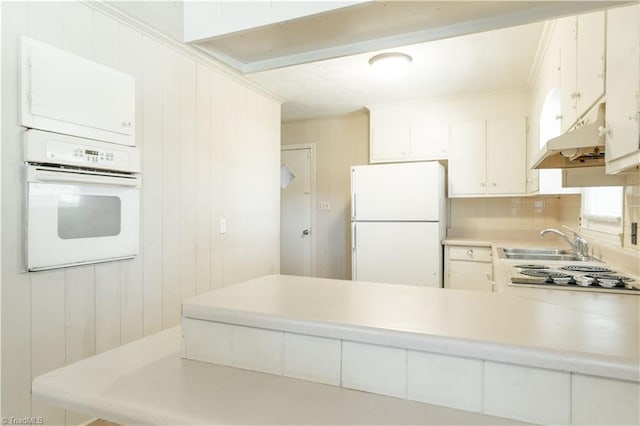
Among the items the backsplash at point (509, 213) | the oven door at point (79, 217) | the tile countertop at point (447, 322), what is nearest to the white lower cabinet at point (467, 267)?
the backsplash at point (509, 213)

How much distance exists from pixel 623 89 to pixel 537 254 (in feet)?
6.26

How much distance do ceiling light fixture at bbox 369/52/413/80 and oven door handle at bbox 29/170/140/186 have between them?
6.22 feet

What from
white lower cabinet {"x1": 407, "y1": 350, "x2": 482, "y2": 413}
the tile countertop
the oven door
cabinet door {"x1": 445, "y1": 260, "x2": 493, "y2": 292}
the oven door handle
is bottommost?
cabinet door {"x1": 445, "y1": 260, "x2": 493, "y2": 292}

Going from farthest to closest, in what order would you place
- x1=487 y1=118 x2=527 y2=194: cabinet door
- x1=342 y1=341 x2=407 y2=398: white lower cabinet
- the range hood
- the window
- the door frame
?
1. the door frame
2. x1=487 y1=118 x2=527 y2=194: cabinet door
3. the window
4. the range hood
5. x1=342 y1=341 x2=407 y2=398: white lower cabinet

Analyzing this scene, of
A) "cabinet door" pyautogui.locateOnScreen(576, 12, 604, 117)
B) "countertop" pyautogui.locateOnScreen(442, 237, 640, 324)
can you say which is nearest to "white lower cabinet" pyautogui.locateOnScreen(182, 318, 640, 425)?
"countertop" pyautogui.locateOnScreen(442, 237, 640, 324)

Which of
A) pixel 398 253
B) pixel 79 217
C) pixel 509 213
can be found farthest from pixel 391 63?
pixel 79 217

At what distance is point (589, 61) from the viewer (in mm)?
1472

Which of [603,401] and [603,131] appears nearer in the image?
[603,401]

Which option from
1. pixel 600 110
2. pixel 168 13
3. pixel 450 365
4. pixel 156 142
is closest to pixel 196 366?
pixel 450 365

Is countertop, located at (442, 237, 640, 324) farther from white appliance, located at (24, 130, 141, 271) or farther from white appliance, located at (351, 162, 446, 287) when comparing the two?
white appliance, located at (24, 130, 141, 271)

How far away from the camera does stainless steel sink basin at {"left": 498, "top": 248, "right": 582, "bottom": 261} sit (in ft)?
8.21

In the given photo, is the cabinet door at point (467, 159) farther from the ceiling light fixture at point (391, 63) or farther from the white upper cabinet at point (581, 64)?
the white upper cabinet at point (581, 64)

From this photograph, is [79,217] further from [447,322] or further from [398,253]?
[398,253]

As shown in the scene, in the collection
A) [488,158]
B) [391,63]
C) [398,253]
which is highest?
[391,63]
